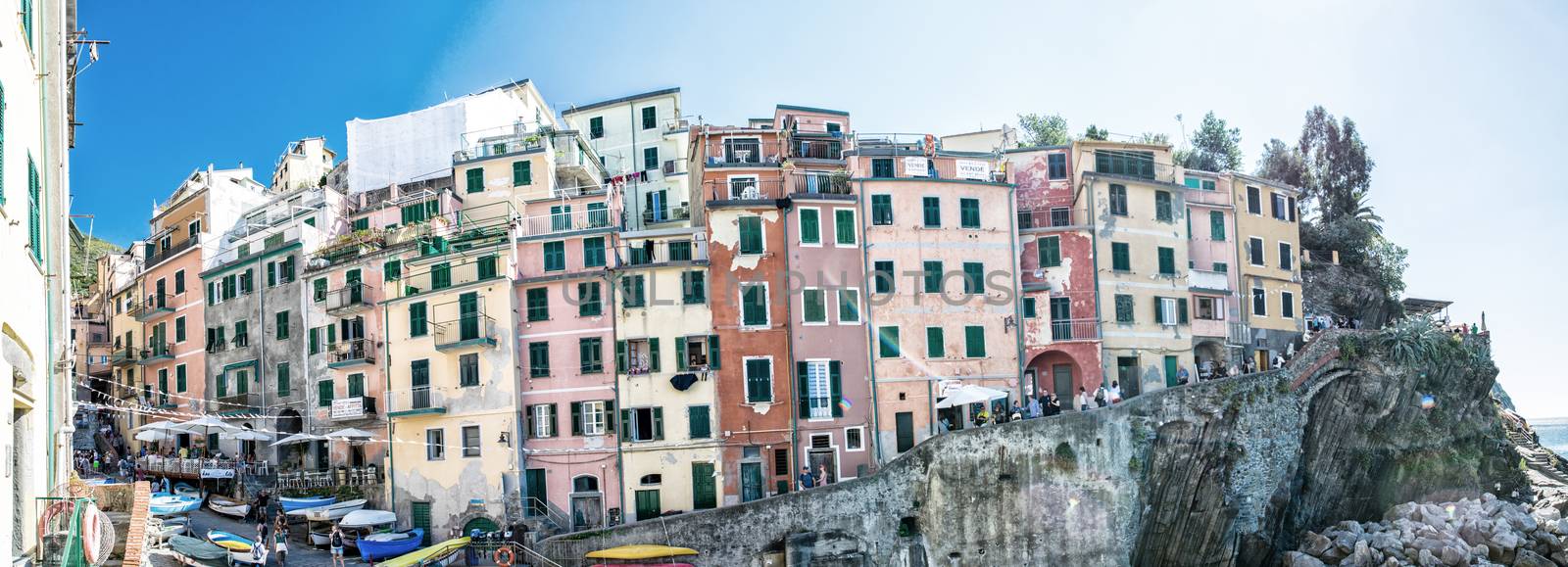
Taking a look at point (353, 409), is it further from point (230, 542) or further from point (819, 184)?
point (819, 184)

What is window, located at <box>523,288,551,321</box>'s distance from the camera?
1871 inches

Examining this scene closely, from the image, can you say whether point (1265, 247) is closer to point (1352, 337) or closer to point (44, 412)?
point (1352, 337)

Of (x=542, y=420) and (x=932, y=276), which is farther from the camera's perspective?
(x=932, y=276)

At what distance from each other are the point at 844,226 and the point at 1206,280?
1781cm

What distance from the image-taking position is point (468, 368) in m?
47.4

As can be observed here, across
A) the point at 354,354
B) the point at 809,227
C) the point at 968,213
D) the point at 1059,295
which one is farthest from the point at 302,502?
the point at 1059,295

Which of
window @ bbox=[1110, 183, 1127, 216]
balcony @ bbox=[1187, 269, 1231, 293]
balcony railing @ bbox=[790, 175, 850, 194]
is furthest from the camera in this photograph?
balcony @ bbox=[1187, 269, 1231, 293]

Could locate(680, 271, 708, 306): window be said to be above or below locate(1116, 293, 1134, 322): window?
above

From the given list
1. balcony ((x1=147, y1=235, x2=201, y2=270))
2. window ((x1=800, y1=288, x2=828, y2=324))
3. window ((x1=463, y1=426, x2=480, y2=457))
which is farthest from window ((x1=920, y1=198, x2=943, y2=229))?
balcony ((x1=147, y1=235, x2=201, y2=270))

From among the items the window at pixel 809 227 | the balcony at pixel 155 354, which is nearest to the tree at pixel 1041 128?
the window at pixel 809 227

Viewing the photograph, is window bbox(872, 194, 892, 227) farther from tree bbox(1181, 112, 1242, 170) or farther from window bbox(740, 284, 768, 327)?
tree bbox(1181, 112, 1242, 170)

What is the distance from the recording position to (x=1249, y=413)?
50406mm

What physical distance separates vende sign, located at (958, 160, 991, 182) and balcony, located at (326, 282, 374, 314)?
25.3 m

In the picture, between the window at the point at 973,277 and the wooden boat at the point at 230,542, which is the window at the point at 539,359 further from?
the window at the point at 973,277
